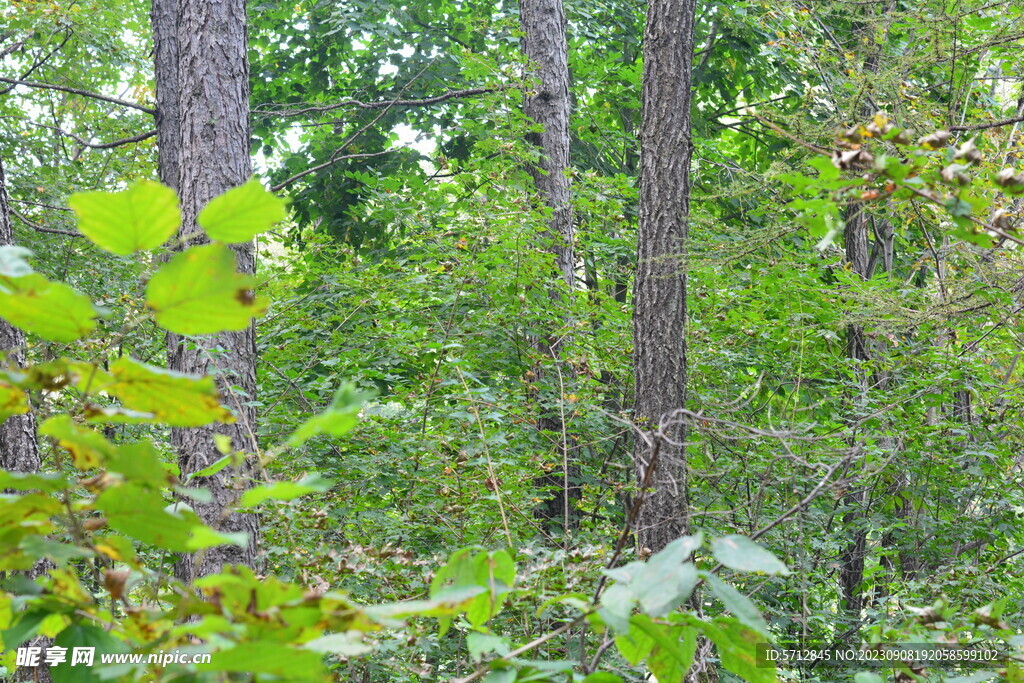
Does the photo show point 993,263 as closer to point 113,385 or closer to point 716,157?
point 716,157

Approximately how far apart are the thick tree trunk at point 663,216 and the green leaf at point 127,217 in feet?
13.1

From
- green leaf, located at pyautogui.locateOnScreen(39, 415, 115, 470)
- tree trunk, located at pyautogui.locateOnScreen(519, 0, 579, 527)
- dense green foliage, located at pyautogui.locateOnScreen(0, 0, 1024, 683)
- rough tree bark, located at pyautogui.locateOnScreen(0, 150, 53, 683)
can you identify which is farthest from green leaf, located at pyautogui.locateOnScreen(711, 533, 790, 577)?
tree trunk, located at pyautogui.locateOnScreen(519, 0, 579, 527)

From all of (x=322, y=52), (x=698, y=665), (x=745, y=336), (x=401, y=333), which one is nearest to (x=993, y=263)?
(x=745, y=336)

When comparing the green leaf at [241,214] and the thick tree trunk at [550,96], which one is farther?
the thick tree trunk at [550,96]

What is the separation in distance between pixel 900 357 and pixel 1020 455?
103 centimetres

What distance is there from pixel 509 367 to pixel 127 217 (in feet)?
16.5

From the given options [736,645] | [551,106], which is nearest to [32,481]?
[736,645]

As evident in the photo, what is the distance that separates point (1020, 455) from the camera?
5574 millimetres

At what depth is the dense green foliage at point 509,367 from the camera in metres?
0.77

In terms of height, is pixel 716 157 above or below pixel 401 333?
above

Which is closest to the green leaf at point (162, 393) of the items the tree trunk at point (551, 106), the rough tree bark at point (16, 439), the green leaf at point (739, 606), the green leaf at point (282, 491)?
the green leaf at point (282, 491)

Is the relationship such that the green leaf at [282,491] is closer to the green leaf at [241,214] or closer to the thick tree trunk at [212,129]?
the green leaf at [241,214]

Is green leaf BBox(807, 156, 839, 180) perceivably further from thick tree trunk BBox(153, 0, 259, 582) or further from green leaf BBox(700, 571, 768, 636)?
thick tree trunk BBox(153, 0, 259, 582)

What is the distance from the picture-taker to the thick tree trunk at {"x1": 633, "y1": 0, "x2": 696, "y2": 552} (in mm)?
4664
